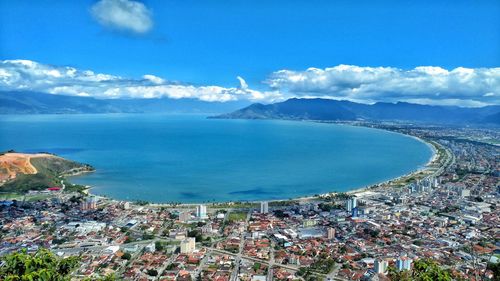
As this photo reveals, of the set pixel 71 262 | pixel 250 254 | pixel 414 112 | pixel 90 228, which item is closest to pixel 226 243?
pixel 250 254

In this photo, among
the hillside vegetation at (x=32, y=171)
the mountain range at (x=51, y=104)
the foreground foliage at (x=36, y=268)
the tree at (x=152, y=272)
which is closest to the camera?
the foreground foliage at (x=36, y=268)

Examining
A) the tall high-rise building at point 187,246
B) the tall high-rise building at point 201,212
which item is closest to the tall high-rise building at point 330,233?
the tall high-rise building at point 187,246

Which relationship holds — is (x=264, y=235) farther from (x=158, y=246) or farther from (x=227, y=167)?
(x=227, y=167)

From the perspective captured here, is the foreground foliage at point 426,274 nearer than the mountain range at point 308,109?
Yes

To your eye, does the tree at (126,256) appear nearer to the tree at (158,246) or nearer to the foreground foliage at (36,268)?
the tree at (158,246)

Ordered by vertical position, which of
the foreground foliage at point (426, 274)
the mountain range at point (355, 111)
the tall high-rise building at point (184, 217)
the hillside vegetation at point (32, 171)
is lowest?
the tall high-rise building at point (184, 217)

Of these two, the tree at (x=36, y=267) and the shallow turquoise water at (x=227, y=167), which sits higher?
the tree at (x=36, y=267)

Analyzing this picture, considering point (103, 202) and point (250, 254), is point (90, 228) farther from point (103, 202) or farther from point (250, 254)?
point (250, 254)
